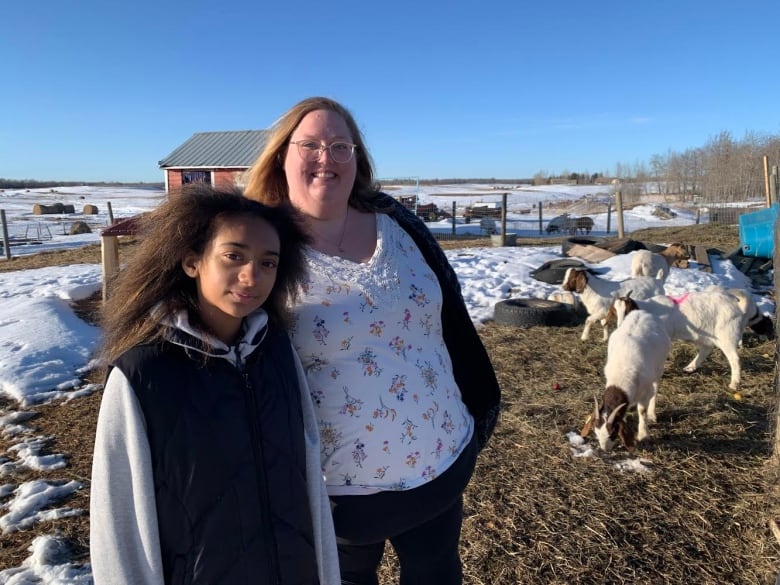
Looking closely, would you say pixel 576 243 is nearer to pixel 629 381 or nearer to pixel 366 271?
pixel 629 381

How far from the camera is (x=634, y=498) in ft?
11.4

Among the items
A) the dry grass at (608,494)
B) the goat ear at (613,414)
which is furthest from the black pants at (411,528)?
the goat ear at (613,414)

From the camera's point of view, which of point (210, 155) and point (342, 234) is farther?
point (210, 155)

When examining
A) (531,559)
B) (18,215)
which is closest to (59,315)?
(531,559)

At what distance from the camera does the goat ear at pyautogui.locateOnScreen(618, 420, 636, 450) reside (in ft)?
13.2

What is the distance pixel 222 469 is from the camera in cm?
121

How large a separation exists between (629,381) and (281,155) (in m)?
3.53

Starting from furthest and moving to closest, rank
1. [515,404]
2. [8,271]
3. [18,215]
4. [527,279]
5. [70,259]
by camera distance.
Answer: [18,215], [70,259], [8,271], [527,279], [515,404]

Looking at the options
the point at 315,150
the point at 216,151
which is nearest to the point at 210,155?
the point at 216,151

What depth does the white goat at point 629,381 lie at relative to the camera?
4.05 m

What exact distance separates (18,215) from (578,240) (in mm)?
41980

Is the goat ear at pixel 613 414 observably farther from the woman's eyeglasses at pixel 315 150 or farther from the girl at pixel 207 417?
the woman's eyeglasses at pixel 315 150

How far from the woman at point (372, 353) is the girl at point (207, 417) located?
0.13m

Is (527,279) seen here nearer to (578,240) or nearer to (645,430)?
(578,240)
